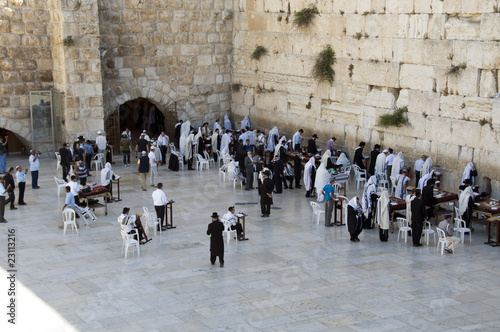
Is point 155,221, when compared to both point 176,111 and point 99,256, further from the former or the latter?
point 176,111

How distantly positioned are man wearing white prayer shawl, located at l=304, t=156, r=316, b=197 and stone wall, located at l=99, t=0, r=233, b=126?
833 centimetres

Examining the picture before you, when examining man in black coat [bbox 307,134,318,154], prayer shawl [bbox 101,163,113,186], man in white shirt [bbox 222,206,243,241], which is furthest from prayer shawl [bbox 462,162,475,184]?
prayer shawl [bbox 101,163,113,186]

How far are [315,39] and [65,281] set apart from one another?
12.5 meters

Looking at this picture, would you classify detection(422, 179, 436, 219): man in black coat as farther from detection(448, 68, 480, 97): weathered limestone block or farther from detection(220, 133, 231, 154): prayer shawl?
detection(220, 133, 231, 154): prayer shawl

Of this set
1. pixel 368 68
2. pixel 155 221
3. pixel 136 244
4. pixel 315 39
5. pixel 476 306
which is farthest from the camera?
pixel 315 39

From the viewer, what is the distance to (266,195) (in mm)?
16828

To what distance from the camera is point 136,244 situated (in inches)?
557

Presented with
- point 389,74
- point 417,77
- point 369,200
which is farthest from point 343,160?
point 369,200

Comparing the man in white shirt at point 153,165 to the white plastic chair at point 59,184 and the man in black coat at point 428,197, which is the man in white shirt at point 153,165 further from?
the man in black coat at point 428,197

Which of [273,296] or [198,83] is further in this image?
[198,83]

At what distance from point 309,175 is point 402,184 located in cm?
254

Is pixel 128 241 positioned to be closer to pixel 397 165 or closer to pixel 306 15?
pixel 397 165

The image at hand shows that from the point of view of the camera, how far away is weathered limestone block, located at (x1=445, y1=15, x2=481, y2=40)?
1717 cm

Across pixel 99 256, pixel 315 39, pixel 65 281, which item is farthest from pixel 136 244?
pixel 315 39
